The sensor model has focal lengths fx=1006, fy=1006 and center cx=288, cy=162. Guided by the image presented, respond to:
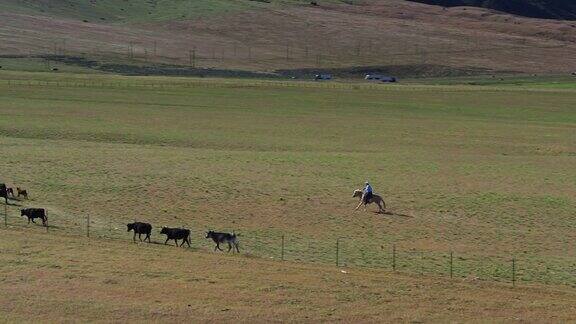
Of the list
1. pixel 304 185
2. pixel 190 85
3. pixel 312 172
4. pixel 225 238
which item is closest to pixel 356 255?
pixel 225 238

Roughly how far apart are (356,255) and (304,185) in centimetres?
1501

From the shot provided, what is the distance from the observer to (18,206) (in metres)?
41.7

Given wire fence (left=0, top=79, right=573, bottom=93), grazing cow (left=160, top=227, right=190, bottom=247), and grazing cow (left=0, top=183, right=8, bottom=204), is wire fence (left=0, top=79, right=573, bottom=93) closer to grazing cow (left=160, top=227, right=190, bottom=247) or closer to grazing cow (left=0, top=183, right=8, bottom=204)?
grazing cow (left=0, top=183, right=8, bottom=204)

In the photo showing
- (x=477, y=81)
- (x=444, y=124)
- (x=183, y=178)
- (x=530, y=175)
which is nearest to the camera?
(x=183, y=178)

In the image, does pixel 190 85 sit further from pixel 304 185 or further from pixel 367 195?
pixel 367 195

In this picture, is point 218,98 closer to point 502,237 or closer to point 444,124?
point 444,124

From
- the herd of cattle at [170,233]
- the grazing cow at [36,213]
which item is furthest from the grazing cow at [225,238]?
the grazing cow at [36,213]

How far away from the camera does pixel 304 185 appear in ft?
163

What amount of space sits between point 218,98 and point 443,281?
226ft

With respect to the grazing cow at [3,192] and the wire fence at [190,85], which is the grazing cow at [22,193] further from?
the wire fence at [190,85]

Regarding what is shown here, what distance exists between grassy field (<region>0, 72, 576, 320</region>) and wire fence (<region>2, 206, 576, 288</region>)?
0.12 metres

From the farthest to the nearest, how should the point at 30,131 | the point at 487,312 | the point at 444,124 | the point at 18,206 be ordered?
1. the point at 444,124
2. the point at 30,131
3. the point at 18,206
4. the point at 487,312

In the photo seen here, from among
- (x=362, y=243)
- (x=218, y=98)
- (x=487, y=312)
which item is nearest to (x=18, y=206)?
(x=362, y=243)

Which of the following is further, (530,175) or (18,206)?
(530,175)
